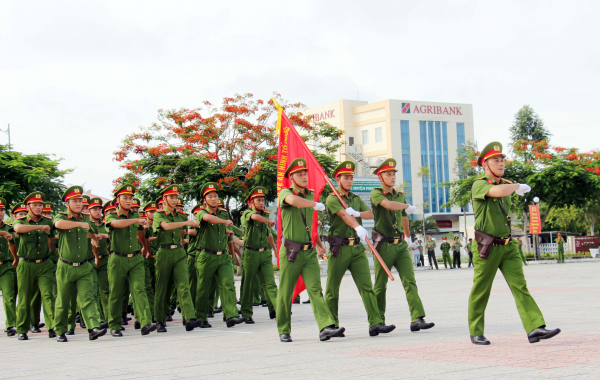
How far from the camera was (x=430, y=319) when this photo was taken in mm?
10430

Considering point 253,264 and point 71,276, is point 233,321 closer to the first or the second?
point 253,264

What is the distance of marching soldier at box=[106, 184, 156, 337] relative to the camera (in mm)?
9758

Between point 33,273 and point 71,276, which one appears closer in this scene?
point 71,276

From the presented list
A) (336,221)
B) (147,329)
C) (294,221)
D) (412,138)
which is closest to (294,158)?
(336,221)

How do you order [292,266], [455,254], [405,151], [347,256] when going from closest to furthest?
[292,266], [347,256], [455,254], [405,151]

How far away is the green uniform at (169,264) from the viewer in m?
10.3

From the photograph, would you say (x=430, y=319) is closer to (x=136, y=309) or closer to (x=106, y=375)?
(x=136, y=309)

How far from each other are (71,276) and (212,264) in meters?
2.18

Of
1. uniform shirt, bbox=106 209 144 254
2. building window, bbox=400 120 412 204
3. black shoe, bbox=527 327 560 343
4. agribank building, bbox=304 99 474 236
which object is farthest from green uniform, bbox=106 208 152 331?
building window, bbox=400 120 412 204

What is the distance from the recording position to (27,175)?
2512 centimetres

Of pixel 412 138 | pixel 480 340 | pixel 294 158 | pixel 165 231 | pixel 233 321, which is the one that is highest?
pixel 412 138

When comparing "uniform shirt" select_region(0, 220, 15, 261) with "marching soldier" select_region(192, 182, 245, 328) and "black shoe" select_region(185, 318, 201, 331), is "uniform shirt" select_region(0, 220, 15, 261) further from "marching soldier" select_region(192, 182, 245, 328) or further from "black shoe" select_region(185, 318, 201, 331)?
"black shoe" select_region(185, 318, 201, 331)

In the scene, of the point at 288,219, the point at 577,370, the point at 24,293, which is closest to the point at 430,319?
the point at 288,219

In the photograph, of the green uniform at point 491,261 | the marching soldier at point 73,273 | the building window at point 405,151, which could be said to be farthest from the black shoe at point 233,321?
the building window at point 405,151
